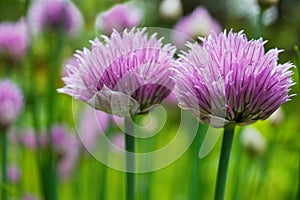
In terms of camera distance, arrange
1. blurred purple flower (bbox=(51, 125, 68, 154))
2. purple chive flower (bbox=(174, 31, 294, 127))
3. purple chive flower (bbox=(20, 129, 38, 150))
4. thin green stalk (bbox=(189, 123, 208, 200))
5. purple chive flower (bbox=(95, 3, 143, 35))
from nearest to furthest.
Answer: purple chive flower (bbox=(174, 31, 294, 127)), thin green stalk (bbox=(189, 123, 208, 200)), purple chive flower (bbox=(95, 3, 143, 35)), blurred purple flower (bbox=(51, 125, 68, 154)), purple chive flower (bbox=(20, 129, 38, 150))

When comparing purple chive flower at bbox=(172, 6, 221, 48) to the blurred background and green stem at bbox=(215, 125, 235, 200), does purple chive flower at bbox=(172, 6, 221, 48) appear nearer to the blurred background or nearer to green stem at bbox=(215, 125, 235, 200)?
the blurred background

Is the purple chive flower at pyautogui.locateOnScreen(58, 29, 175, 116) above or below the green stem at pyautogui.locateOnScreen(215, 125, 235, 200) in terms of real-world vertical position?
above

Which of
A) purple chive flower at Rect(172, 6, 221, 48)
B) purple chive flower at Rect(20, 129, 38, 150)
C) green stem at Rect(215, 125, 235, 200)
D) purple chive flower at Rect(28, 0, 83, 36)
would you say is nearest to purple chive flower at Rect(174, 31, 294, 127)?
green stem at Rect(215, 125, 235, 200)

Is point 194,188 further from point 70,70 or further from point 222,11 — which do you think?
point 222,11

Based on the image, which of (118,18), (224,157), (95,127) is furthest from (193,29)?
(224,157)

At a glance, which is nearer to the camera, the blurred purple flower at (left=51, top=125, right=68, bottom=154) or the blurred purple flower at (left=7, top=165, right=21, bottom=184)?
the blurred purple flower at (left=51, top=125, right=68, bottom=154)

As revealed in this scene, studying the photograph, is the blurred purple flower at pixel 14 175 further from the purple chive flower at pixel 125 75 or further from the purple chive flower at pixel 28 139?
the purple chive flower at pixel 125 75
